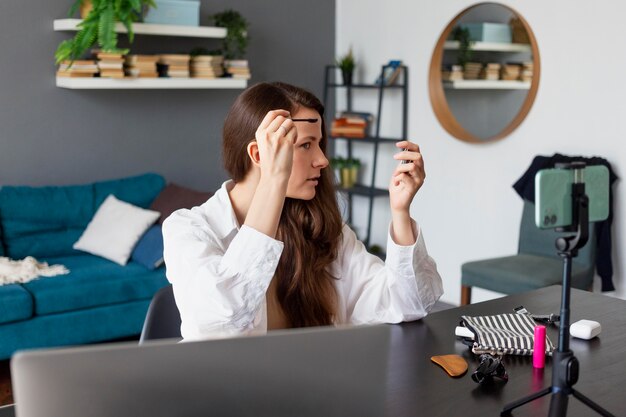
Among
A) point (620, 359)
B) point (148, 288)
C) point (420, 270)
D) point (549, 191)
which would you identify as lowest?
point (148, 288)

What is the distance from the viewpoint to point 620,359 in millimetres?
1665

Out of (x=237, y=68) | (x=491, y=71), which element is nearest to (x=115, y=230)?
(x=237, y=68)

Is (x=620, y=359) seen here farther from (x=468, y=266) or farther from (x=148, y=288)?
(x=148, y=288)

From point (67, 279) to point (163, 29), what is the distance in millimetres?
1619

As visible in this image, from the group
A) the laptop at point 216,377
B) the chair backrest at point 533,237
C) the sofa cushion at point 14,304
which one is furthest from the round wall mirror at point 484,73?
the laptop at point 216,377

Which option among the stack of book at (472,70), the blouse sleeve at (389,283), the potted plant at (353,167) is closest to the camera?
the blouse sleeve at (389,283)

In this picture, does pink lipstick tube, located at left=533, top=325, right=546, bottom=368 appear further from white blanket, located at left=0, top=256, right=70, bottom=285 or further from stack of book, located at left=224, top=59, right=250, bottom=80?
stack of book, located at left=224, top=59, right=250, bottom=80

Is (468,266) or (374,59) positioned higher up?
(374,59)

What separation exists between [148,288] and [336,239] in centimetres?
226

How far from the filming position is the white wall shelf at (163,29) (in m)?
4.39

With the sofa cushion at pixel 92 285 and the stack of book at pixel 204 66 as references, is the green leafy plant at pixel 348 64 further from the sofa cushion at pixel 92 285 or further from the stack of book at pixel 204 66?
the sofa cushion at pixel 92 285

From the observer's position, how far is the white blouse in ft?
4.94

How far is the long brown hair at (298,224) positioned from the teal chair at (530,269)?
2.07 m

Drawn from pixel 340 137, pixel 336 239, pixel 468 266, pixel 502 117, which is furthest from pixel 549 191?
pixel 340 137
